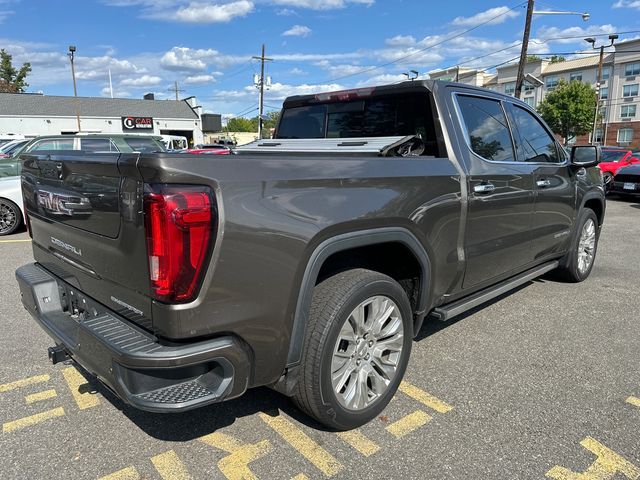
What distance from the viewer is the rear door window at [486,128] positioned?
3501mm

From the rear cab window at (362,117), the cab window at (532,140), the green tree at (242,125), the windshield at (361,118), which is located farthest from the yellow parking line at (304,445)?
the green tree at (242,125)

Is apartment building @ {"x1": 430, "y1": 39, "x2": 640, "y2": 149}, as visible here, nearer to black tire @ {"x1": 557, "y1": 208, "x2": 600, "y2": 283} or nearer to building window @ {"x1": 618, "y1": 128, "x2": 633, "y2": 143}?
building window @ {"x1": 618, "y1": 128, "x2": 633, "y2": 143}

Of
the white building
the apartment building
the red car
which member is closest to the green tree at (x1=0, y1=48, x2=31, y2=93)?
the white building

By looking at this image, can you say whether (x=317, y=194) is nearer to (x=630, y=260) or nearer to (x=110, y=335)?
(x=110, y=335)

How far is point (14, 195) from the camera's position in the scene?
832cm

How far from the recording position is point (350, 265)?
9.26 feet

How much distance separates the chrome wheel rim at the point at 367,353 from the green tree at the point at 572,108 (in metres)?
56.8

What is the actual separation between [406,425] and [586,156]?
3.42 metres

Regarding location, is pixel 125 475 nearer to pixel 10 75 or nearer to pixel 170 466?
pixel 170 466

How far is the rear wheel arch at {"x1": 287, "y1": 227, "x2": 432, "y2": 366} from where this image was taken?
7.50 feet

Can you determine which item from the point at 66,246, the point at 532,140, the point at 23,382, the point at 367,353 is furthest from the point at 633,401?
the point at 23,382

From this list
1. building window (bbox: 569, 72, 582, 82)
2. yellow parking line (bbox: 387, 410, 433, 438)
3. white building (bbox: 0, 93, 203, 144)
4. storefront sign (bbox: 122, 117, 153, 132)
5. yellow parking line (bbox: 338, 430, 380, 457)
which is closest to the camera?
yellow parking line (bbox: 338, 430, 380, 457)

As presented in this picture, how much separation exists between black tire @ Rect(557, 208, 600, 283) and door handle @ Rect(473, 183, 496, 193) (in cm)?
211

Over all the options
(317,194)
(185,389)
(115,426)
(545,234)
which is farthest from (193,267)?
(545,234)
